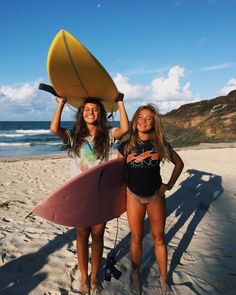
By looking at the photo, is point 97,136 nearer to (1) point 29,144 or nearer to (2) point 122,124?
(2) point 122,124

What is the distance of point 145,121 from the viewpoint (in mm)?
2877

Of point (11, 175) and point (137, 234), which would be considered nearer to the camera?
point (137, 234)

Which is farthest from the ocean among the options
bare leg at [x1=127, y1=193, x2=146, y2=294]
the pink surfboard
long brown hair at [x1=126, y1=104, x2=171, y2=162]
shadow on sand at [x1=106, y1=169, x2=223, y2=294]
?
shadow on sand at [x1=106, y1=169, x2=223, y2=294]

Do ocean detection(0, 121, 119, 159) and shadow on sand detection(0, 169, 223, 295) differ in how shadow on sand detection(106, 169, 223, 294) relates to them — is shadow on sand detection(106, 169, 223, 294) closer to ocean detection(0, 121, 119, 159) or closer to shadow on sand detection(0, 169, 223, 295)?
shadow on sand detection(0, 169, 223, 295)

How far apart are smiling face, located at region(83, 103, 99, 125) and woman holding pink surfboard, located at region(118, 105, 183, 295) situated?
0.32m

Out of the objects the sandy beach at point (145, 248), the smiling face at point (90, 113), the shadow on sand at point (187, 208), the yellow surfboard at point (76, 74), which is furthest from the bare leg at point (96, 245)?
the yellow surfboard at point (76, 74)

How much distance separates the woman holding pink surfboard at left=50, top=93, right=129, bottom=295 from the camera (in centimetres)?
286

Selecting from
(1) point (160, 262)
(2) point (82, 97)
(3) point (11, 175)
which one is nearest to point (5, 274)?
(1) point (160, 262)

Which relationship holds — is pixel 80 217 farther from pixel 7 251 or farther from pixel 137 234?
pixel 7 251

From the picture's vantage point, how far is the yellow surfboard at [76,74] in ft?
9.34

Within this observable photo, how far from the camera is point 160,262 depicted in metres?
2.94

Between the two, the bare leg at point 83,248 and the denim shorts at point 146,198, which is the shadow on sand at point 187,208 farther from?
the denim shorts at point 146,198

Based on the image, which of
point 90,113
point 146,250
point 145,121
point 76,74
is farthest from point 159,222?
point 76,74

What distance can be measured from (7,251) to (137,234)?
1746 mm
